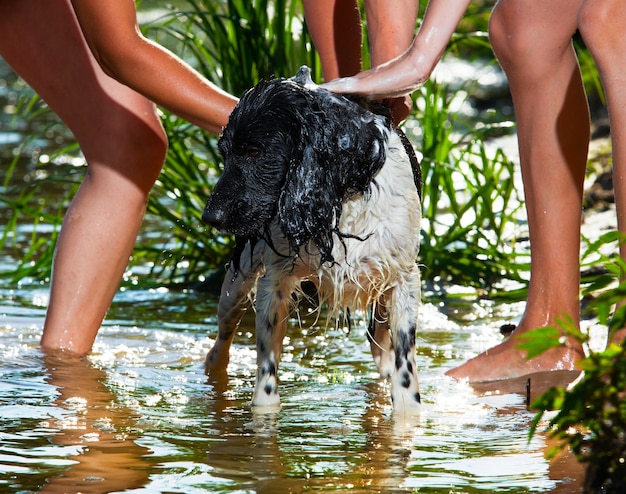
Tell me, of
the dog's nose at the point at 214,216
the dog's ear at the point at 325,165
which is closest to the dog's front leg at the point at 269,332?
the dog's ear at the point at 325,165

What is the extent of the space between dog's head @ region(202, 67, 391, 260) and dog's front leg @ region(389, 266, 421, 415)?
0.46 m

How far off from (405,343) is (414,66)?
2.85ft

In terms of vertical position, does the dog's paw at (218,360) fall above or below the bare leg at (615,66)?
below

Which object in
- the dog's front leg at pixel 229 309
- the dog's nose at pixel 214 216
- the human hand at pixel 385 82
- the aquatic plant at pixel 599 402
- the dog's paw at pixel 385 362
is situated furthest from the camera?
the dog's paw at pixel 385 362

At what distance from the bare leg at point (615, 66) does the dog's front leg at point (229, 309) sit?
119 cm

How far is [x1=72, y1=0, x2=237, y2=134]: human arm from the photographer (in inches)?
130

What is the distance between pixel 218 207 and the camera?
9.31 ft

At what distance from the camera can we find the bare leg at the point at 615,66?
3.09m

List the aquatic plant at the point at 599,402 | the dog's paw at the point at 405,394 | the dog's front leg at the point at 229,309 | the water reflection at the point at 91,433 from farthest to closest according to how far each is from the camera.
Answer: the dog's front leg at the point at 229,309 → the dog's paw at the point at 405,394 → the water reflection at the point at 91,433 → the aquatic plant at the point at 599,402

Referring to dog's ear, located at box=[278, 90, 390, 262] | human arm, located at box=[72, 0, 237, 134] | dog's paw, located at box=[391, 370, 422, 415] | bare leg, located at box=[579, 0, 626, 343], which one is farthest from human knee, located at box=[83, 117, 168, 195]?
bare leg, located at box=[579, 0, 626, 343]

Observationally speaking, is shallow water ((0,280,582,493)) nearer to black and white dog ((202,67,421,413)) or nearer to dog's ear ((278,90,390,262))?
black and white dog ((202,67,421,413))

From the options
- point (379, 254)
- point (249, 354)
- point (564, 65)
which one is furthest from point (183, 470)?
point (564, 65)

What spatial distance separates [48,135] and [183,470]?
7259 mm

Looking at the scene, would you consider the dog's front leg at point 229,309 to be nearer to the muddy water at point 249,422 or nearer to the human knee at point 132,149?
the muddy water at point 249,422
